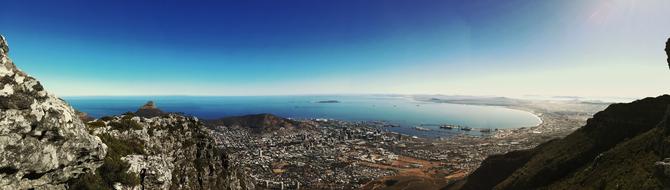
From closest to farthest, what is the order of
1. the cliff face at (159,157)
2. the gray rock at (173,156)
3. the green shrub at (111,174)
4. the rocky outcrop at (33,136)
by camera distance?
the rocky outcrop at (33,136)
the green shrub at (111,174)
the cliff face at (159,157)
the gray rock at (173,156)

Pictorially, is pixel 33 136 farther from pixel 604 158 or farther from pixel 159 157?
pixel 604 158

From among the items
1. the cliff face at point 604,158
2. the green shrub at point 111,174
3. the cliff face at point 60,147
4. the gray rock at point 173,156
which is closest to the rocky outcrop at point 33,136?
the cliff face at point 60,147

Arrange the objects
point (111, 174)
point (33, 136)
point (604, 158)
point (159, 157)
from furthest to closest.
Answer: point (604, 158)
point (159, 157)
point (111, 174)
point (33, 136)

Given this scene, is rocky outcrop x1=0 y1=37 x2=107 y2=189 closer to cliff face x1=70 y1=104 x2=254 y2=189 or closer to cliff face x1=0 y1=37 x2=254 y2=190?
cliff face x1=0 y1=37 x2=254 y2=190

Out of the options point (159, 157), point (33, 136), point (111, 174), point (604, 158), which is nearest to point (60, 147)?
point (33, 136)

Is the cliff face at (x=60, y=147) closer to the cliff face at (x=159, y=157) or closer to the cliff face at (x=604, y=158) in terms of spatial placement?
the cliff face at (x=159, y=157)
